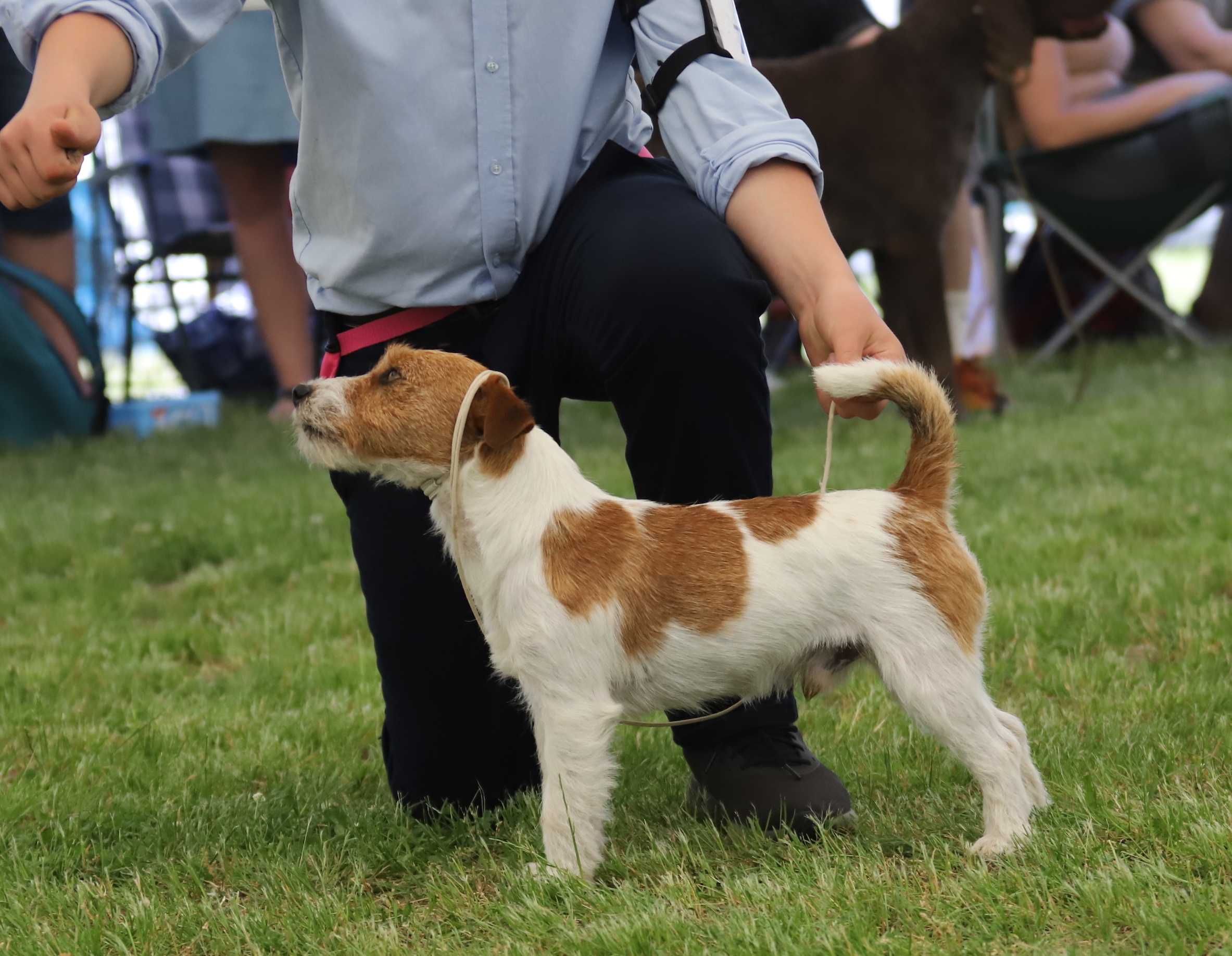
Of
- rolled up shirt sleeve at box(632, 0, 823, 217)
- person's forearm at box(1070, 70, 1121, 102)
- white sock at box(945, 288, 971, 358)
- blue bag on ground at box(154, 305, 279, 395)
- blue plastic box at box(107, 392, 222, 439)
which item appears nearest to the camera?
rolled up shirt sleeve at box(632, 0, 823, 217)

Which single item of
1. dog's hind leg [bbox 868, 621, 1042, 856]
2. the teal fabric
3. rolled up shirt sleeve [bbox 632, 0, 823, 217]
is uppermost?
rolled up shirt sleeve [bbox 632, 0, 823, 217]

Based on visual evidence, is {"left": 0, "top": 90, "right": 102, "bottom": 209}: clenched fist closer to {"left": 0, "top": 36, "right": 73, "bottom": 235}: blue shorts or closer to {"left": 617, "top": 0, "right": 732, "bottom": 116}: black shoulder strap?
{"left": 617, "top": 0, "right": 732, "bottom": 116}: black shoulder strap

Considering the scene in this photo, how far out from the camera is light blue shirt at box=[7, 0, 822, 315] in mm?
2355

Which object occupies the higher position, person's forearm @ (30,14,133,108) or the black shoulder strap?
person's forearm @ (30,14,133,108)

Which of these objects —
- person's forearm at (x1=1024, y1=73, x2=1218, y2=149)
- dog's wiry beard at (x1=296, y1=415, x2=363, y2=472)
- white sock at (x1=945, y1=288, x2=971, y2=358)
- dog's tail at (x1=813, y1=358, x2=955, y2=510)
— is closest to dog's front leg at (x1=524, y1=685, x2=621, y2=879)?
dog's wiry beard at (x1=296, y1=415, x2=363, y2=472)

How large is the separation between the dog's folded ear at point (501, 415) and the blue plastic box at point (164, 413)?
19.3 ft

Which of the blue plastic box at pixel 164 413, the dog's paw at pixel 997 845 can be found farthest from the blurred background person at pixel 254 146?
the dog's paw at pixel 997 845

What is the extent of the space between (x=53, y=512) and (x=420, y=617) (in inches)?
127

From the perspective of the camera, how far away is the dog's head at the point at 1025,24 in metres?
6.22

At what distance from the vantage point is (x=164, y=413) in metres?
7.74

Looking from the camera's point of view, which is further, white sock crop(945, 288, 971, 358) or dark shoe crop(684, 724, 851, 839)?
white sock crop(945, 288, 971, 358)

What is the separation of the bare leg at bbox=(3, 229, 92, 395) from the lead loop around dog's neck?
5.65 metres

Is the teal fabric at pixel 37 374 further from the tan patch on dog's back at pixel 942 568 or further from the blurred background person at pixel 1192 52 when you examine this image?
the blurred background person at pixel 1192 52

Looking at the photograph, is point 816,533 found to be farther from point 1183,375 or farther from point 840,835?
point 1183,375
